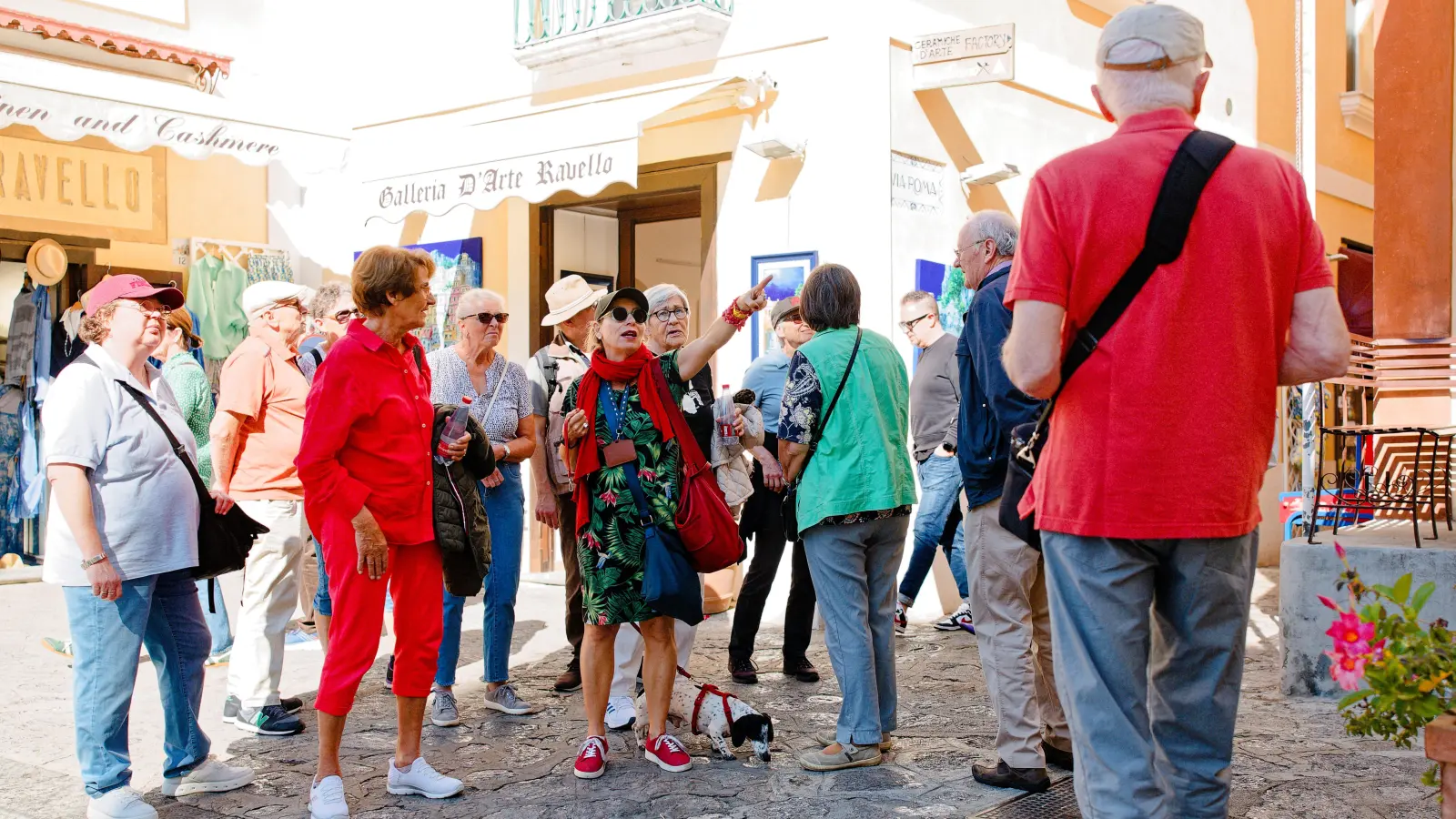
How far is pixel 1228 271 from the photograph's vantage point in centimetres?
261

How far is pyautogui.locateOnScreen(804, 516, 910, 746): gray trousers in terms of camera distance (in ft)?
15.7

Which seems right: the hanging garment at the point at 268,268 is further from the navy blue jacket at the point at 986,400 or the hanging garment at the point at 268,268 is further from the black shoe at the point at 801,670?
the navy blue jacket at the point at 986,400

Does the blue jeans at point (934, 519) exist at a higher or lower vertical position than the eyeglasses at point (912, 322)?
lower

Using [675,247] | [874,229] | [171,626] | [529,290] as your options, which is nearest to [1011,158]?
[874,229]

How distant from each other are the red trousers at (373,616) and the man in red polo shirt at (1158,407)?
259 cm

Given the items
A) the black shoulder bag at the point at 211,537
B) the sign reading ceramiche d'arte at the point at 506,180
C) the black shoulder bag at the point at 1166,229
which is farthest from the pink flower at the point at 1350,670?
the sign reading ceramiche d'arte at the point at 506,180

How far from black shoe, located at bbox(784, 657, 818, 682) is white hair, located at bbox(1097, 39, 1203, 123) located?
4.29 meters

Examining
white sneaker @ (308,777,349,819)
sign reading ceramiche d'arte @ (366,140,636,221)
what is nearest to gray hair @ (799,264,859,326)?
white sneaker @ (308,777,349,819)

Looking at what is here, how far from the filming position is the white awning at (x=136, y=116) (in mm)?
9297

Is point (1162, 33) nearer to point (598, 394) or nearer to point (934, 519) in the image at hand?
point (598, 394)

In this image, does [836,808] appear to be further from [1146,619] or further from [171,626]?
[171,626]

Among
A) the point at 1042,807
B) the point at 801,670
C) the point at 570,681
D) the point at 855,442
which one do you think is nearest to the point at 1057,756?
the point at 1042,807

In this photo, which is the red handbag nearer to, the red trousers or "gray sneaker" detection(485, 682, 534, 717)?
the red trousers

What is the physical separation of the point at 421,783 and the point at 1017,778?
7.02 ft
